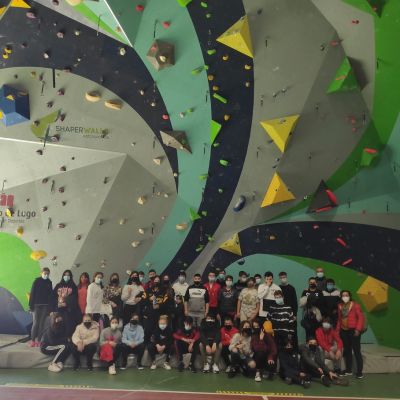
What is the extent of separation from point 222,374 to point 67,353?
2.29m

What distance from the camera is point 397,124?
7.21 metres

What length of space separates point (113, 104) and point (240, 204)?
2.93 metres

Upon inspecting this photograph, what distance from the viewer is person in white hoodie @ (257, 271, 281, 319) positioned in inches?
252

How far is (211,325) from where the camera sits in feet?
20.6

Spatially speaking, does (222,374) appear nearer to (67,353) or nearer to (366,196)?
(67,353)

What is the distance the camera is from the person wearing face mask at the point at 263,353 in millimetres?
5816

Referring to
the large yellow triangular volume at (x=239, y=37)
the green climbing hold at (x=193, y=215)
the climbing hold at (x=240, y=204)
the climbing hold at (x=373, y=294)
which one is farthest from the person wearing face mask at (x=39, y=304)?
the climbing hold at (x=373, y=294)

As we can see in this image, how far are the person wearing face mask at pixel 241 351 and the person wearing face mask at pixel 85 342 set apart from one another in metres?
2.00

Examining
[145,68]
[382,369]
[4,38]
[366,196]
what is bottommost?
[382,369]

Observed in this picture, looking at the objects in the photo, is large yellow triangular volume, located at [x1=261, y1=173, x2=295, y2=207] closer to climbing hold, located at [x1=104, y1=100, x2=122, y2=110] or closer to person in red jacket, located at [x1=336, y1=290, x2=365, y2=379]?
person in red jacket, located at [x1=336, y1=290, x2=365, y2=379]

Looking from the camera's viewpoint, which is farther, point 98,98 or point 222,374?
point 98,98

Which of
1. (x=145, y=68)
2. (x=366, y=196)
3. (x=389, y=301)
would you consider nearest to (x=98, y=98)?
(x=145, y=68)

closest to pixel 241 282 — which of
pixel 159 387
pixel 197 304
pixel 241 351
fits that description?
pixel 197 304

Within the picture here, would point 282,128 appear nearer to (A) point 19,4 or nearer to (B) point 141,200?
(B) point 141,200
